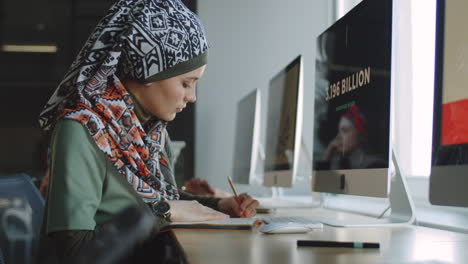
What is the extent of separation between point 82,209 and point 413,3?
175 cm

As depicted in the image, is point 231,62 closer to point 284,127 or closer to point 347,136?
point 284,127

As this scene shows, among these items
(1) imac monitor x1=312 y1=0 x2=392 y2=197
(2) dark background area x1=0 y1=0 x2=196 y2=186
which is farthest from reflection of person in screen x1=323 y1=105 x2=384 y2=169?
(2) dark background area x1=0 y1=0 x2=196 y2=186

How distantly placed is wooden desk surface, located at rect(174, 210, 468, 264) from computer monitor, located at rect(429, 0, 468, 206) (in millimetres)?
103

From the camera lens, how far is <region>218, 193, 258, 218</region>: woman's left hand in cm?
154

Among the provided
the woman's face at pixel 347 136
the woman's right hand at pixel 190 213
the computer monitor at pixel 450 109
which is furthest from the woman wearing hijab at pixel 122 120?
the computer monitor at pixel 450 109

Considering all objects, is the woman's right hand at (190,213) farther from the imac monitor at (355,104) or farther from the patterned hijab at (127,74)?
the imac monitor at (355,104)

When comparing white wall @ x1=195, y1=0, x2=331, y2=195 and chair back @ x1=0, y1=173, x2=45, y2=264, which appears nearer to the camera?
chair back @ x1=0, y1=173, x2=45, y2=264

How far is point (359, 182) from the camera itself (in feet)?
4.25

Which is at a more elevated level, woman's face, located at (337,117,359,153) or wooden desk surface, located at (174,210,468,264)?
woman's face, located at (337,117,359,153)

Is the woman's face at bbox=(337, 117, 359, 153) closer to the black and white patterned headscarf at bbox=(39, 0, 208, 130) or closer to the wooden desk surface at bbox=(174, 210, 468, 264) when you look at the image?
the wooden desk surface at bbox=(174, 210, 468, 264)

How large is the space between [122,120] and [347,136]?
23.6 inches

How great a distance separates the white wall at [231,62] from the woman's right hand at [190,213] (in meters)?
2.09

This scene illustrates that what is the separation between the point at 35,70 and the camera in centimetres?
351

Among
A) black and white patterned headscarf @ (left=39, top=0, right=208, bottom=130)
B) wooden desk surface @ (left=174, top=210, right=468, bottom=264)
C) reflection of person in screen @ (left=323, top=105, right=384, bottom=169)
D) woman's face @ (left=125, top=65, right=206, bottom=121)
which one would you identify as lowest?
wooden desk surface @ (left=174, top=210, right=468, bottom=264)
